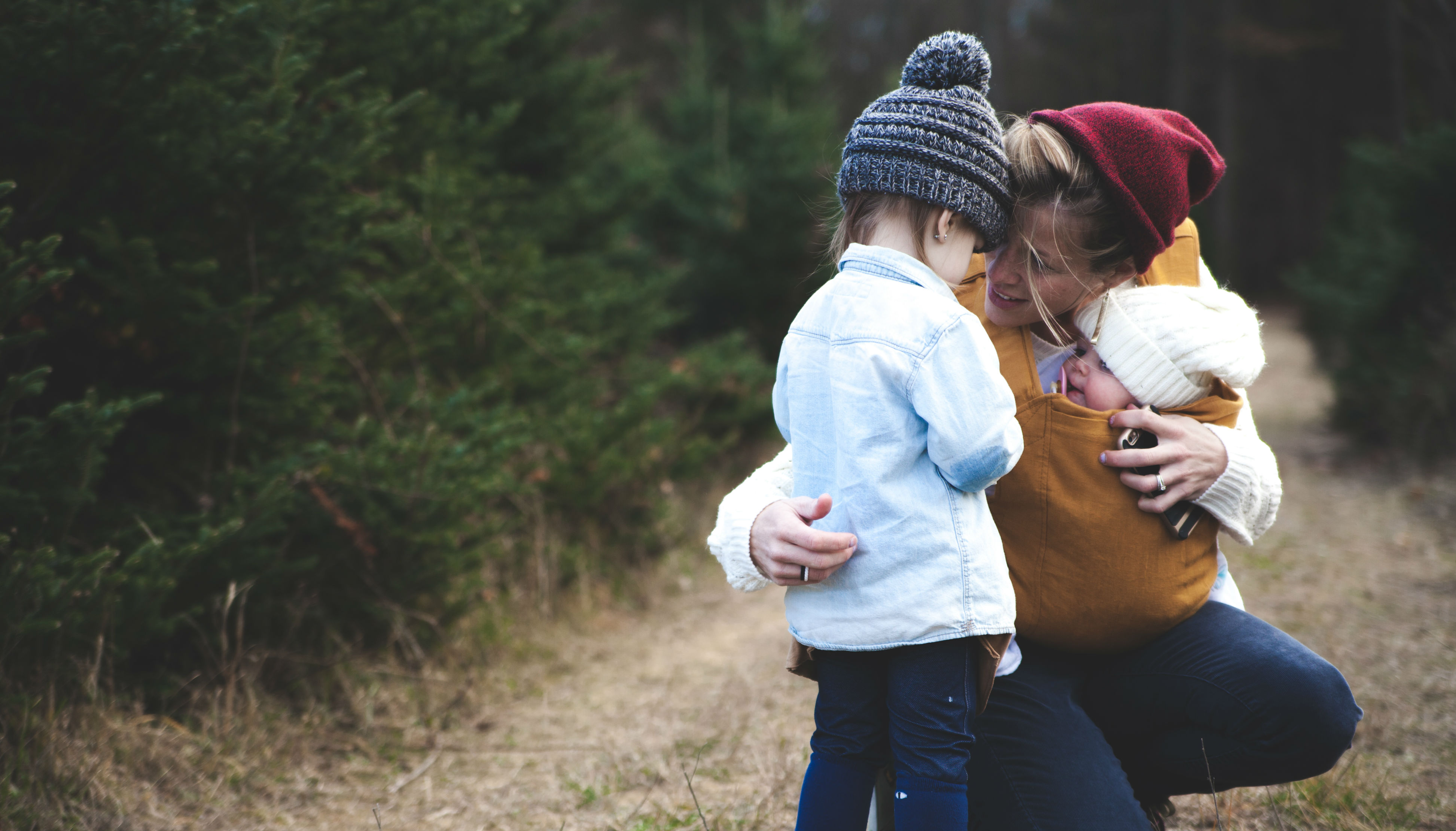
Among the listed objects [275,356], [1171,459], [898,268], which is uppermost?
[898,268]

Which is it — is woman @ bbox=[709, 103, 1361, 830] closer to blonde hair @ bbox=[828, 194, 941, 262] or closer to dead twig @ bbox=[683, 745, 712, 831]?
blonde hair @ bbox=[828, 194, 941, 262]

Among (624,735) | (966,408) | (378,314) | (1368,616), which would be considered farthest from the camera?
(1368,616)

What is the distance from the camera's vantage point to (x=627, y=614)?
14.4 ft

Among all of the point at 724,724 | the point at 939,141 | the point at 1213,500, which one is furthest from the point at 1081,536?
the point at 724,724

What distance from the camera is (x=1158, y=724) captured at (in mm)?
1846

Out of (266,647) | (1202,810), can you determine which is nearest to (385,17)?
(266,647)

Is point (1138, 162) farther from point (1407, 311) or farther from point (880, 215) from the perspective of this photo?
point (1407, 311)

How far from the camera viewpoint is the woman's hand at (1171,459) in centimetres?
169

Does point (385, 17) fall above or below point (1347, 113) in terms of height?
above

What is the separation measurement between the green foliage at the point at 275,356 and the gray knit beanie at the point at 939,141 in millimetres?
1685

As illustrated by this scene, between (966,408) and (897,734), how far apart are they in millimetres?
573

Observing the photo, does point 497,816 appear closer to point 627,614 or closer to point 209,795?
point 209,795

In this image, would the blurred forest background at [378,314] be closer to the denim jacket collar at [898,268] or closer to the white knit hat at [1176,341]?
the denim jacket collar at [898,268]

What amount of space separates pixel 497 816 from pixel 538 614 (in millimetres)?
1445
